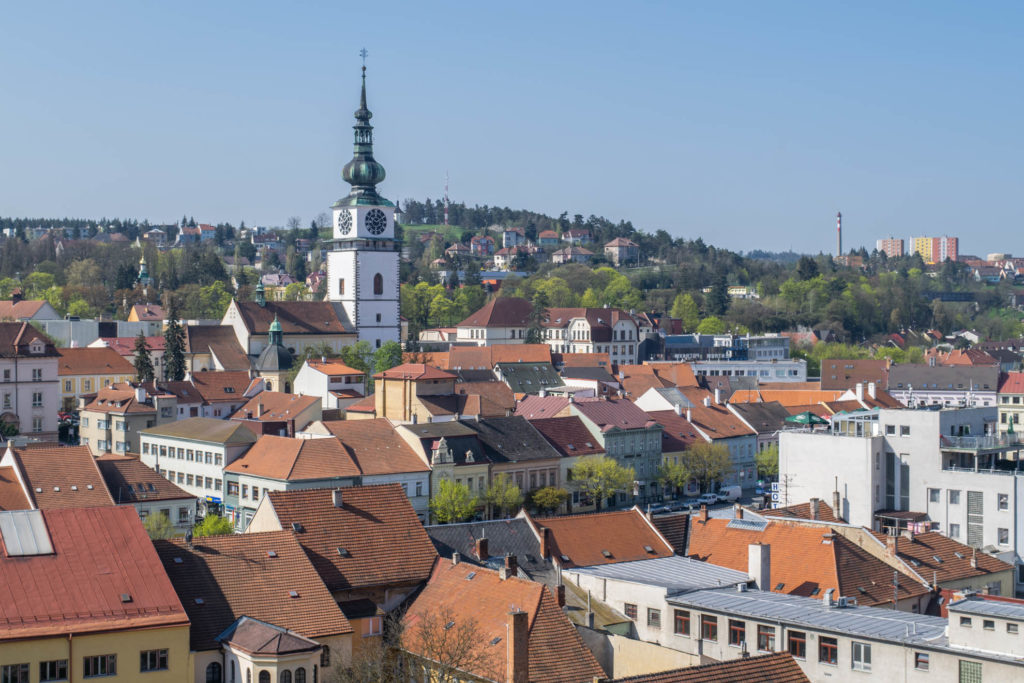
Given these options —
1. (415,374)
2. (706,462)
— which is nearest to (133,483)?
(415,374)

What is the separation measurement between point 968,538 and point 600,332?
89.8m

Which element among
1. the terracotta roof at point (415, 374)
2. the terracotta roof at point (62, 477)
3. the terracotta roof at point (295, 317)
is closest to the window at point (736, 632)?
the terracotta roof at point (62, 477)

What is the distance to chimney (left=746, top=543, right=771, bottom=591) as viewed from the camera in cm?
3562

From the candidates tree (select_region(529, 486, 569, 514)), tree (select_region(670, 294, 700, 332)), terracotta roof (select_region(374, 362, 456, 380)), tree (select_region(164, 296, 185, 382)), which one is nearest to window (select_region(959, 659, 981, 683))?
tree (select_region(529, 486, 569, 514))

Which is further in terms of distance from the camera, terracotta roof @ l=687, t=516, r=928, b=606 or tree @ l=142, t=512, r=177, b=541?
tree @ l=142, t=512, r=177, b=541

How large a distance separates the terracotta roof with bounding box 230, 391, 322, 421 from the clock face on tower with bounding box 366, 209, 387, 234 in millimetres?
28658

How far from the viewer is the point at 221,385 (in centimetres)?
8925

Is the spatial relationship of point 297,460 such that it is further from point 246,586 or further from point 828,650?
point 828,650

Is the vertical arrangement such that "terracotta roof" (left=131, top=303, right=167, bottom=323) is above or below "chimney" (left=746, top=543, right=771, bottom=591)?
above

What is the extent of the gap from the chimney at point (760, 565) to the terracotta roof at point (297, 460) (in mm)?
24284

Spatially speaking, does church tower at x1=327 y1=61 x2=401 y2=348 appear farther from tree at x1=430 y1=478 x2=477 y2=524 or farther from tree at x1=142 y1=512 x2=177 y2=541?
tree at x1=142 y1=512 x2=177 y2=541

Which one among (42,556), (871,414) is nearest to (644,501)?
(871,414)

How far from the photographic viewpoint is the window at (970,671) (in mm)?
26969

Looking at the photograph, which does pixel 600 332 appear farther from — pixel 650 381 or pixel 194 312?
pixel 194 312
